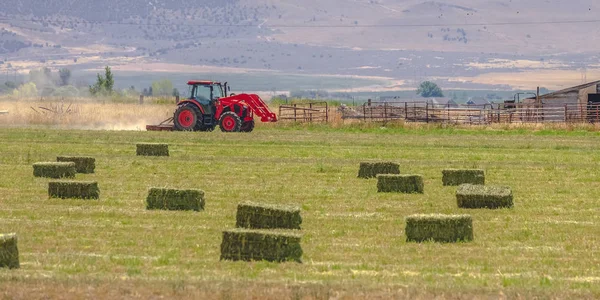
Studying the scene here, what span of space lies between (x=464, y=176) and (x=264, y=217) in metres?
10.4

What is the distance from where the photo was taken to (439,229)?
65.2 ft

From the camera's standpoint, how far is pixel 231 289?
15.9 m

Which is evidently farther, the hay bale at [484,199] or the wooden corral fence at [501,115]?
the wooden corral fence at [501,115]

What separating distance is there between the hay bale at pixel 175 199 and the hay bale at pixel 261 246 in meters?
6.01

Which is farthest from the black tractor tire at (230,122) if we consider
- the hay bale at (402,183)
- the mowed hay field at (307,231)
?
the hay bale at (402,183)

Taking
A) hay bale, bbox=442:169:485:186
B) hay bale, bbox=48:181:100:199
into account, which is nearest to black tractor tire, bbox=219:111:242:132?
hay bale, bbox=442:169:485:186

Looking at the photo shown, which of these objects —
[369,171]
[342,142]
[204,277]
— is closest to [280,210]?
[204,277]

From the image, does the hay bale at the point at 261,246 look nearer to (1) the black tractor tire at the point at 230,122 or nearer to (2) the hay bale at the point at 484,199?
(2) the hay bale at the point at 484,199

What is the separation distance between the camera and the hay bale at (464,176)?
96.9 ft

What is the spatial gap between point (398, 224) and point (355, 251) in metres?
3.30

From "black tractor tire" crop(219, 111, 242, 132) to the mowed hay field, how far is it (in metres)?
12.8

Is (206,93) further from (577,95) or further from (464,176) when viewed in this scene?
(577,95)

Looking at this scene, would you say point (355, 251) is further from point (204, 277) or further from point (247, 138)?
point (247, 138)

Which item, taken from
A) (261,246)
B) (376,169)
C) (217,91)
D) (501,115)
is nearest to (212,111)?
(217,91)
